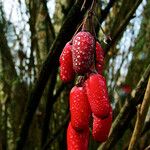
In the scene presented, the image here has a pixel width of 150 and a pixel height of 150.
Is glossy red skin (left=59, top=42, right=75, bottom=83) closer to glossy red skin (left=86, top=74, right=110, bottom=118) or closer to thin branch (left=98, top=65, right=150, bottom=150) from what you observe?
glossy red skin (left=86, top=74, right=110, bottom=118)

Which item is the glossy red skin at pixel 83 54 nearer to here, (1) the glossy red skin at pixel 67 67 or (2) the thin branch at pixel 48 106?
(1) the glossy red skin at pixel 67 67

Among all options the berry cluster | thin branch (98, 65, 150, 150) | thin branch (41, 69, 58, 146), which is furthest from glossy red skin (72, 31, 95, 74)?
thin branch (41, 69, 58, 146)

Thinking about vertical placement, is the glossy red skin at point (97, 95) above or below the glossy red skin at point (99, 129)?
above

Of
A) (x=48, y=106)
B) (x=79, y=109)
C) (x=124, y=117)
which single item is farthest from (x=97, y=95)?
(x=48, y=106)

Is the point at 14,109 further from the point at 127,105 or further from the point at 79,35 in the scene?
the point at 79,35

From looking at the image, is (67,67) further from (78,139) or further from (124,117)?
(124,117)

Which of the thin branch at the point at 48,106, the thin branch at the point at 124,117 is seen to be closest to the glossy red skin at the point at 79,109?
the thin branch at the point at 124,117

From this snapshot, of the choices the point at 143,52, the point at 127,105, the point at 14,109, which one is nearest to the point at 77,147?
the point at 127,105
